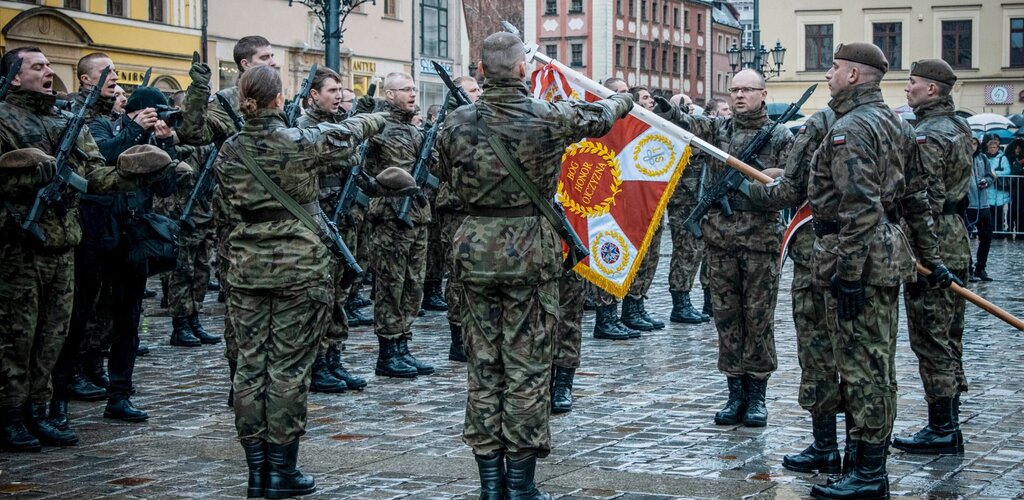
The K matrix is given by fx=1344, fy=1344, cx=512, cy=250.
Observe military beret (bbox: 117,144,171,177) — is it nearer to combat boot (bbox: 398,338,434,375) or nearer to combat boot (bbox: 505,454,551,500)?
combat boot (bbox: 505,454,551,500)

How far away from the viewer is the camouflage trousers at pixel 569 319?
907 centimetres

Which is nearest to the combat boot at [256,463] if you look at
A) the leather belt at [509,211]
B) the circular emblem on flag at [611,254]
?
the leather belt at [509,211]

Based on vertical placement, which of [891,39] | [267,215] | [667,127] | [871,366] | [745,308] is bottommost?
[871,366]

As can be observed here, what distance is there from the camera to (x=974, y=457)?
25.1ft

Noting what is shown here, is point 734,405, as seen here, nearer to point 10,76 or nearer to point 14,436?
point 14,436

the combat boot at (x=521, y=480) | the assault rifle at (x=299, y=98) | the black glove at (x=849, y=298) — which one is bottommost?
the combat boot at (x=521, y=480)

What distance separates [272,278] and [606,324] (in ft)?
20.9

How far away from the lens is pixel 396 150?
11.1 meters

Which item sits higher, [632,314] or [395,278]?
[395,278]

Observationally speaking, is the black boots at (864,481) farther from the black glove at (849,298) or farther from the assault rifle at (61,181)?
the assault rifle at (61,181)

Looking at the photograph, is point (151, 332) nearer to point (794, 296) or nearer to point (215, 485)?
point (215, 485)

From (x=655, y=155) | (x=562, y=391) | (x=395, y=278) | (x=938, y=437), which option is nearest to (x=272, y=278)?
(x=562, y=391)

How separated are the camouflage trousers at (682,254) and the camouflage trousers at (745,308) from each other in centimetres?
557

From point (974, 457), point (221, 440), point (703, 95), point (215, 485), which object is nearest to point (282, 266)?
point (215, 485)
